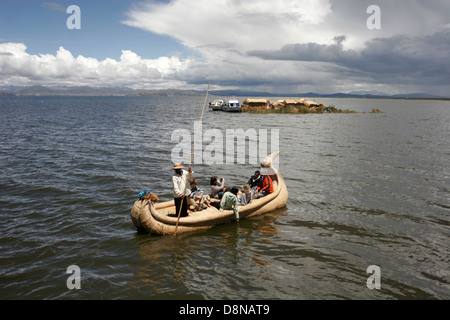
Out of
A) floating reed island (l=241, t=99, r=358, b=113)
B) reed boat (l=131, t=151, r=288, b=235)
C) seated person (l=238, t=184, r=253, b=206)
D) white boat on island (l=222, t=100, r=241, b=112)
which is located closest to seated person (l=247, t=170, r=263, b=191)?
reed boat (l=131, t=151, r=288, b=235)

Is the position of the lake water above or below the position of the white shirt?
below

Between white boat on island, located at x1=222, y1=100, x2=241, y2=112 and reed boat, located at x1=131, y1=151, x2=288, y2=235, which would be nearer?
reed boat, located at x1=131, y1=151, x2=288, y2=235

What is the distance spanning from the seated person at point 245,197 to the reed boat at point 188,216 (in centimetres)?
19

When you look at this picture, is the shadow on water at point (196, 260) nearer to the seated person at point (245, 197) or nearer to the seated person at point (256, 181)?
the seated person at point (245, 197)

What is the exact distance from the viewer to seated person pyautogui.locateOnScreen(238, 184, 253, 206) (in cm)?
1182

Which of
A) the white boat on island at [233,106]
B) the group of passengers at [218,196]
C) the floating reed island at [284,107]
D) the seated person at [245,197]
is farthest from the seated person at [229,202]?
the white boat on island at [233,106]

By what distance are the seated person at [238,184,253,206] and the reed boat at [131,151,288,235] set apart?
192 mm

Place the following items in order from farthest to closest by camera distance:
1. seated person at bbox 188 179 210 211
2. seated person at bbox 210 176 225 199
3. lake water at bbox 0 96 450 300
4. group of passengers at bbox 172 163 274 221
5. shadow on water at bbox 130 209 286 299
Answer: seated person at bbox 210 176 225 199
seated person at bbox 188 179 210 211
group of passengers at bbox 172 163 274 221
lake water at bbox 0 96 450 300
shadow on water at bbox 130 209 286 299

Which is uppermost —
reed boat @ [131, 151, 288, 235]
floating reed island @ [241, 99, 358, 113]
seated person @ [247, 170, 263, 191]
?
floating reed island @ [241, 99, 358, 113]

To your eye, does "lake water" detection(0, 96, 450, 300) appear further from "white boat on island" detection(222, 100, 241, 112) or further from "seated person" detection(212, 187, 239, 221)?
"white boat on island" detection(222, 100, 241, 112)

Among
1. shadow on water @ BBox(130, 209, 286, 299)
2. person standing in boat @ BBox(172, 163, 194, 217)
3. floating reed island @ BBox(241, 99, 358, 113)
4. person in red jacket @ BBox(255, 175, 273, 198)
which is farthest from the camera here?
floating reed island @ BBox(241, 99, 358, 113)

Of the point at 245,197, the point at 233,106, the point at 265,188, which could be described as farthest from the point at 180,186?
the point at 233,106

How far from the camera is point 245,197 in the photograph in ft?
39.3

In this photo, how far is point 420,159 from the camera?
74.0 ft
